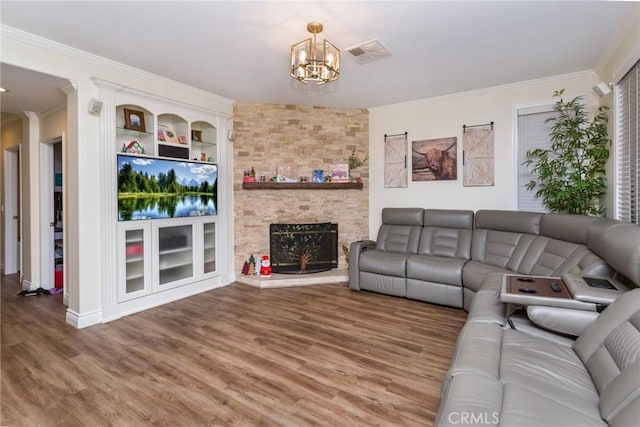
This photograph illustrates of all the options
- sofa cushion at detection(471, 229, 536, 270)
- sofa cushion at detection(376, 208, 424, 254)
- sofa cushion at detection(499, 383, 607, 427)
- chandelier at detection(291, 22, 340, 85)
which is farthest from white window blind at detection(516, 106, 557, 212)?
sofa cushion at detection(499, 383, 607, 427)

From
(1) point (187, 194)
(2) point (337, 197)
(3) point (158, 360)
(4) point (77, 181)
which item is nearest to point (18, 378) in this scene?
(3) point (158, 360)

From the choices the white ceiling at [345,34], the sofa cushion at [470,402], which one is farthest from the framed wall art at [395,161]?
the sofa cushion at [470,402]

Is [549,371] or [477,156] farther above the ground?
[477,156]

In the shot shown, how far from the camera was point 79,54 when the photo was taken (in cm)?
291

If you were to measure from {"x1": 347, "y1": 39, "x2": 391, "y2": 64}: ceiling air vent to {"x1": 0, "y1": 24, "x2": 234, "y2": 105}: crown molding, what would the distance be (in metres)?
2.15

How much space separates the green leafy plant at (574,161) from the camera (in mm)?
3188

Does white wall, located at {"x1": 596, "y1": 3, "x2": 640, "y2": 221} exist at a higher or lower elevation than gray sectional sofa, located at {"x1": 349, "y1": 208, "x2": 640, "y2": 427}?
higher

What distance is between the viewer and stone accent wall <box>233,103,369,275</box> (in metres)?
4.60

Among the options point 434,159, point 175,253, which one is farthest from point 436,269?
point 175,253

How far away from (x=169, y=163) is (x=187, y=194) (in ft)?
1.40

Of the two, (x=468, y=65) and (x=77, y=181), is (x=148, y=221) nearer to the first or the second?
(x=77, y=181)

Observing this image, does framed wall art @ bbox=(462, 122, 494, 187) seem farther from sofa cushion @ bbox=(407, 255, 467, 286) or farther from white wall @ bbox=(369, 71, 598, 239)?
sofa cushion @ bbox=(407, 255, 467, 286)

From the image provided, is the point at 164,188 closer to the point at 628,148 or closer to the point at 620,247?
the point at 620,247

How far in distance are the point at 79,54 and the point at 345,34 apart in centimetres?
247
